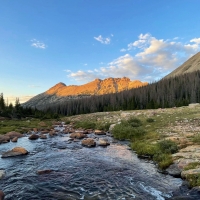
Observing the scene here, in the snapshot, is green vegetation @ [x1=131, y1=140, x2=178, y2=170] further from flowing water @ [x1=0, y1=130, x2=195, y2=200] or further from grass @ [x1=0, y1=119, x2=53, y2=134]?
grass @ [x1=0, y1=119, x2=53, y2=134]

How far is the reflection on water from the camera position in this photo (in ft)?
30.2

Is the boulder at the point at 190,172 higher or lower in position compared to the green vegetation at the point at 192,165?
lower

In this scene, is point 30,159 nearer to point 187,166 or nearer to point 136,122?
point 187,166

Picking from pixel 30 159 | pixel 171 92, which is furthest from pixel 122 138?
pixel 171 92

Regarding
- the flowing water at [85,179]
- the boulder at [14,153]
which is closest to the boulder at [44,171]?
the flowing water at [85,179]

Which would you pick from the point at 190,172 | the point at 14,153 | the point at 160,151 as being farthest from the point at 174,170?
the point at 14,153

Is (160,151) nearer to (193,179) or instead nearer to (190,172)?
(190,172)

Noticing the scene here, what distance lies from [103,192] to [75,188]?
1.57 m

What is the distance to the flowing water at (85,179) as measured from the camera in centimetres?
917

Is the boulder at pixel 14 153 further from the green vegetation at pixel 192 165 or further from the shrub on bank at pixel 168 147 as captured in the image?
the green vegetation at pixel 192 165

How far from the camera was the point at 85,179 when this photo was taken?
11141 mm

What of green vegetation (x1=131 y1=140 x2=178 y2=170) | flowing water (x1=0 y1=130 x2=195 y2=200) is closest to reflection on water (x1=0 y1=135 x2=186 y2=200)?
flowing water (x1=0 y1=130 x2=195 y2=200)

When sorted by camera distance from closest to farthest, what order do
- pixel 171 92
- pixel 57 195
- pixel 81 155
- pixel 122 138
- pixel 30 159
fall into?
pixel 57 195, pixel 30 159, pixel 81 155, pixel 122 138, pixel 171 92

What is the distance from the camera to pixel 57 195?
9.03 meters
